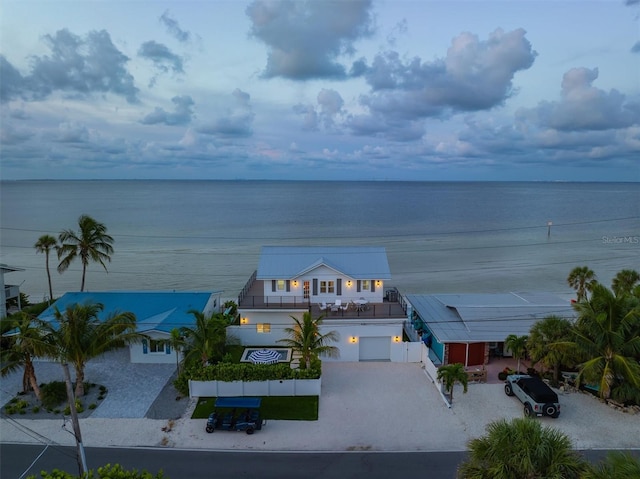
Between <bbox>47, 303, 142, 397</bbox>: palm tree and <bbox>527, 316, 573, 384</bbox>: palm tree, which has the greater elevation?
<bbox>47, 303, 142, 397</bbox>: palm tree

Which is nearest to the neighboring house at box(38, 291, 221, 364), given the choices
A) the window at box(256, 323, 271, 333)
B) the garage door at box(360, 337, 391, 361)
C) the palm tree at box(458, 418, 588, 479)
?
Result: the window at box(256, 323, 271, 333)

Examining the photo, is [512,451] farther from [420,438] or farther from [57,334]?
[57,334]

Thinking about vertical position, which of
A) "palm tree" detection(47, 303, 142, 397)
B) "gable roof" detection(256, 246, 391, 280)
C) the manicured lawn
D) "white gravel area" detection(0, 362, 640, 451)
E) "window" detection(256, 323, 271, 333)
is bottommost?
"white gravel area" detection(0, 362, 640, 451)

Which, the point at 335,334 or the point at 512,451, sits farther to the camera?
the point at 335,334

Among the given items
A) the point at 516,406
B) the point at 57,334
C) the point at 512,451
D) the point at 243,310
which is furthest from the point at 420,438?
the point at 57,334

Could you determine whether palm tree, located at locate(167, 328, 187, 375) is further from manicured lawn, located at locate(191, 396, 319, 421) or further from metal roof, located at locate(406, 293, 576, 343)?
metal roof, located at locate(406, 293, 576, 343)

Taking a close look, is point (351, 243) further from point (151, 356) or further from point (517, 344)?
point (517, 344)

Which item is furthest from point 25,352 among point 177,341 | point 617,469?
point 617,469

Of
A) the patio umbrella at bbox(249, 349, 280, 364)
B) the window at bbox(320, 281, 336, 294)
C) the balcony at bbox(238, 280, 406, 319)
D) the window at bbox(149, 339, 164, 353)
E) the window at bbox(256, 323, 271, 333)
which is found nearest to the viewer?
the patio umbrella at bbox(249, 349, 280, 364)
